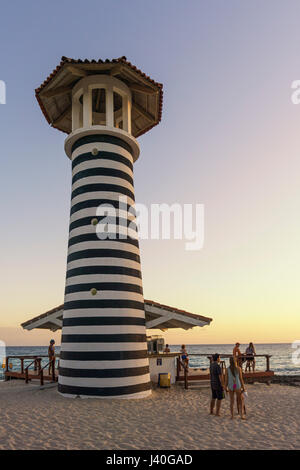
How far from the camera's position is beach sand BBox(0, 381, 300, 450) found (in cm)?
804

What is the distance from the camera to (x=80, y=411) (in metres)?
11.0

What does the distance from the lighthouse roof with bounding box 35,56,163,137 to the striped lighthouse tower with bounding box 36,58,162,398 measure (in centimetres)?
4

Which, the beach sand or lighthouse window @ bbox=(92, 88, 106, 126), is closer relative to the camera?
the beach sand

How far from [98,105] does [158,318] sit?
1040 centimetres

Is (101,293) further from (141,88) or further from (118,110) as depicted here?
(118,110)

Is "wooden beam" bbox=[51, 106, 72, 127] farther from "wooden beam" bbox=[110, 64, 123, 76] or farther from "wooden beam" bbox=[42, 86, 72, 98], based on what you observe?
"wooden beam" bbox=[110, 64, 123, 76]

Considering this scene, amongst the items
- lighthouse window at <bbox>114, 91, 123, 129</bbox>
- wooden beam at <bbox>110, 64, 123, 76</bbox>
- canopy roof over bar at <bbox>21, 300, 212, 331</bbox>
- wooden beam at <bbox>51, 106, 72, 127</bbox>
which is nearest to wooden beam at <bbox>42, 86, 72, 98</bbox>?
wooden beam at <bbox>51, 106, 72, 127</bbox>

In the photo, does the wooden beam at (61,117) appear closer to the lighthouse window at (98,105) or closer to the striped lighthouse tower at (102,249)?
the striped lighthouse tower at (102,249)

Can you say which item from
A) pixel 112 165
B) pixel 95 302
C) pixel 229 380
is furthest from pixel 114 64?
pixel 229 380

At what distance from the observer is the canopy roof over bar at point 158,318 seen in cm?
1653

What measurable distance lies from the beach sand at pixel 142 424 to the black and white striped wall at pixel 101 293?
779mm

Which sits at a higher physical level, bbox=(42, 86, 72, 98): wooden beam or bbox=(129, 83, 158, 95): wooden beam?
bbox=(129, 83, 158, 95): wooden beam
